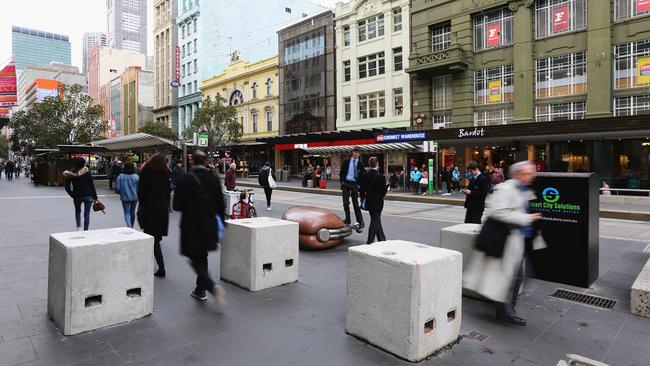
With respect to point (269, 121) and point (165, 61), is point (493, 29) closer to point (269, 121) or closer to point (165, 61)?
point (269, 121)

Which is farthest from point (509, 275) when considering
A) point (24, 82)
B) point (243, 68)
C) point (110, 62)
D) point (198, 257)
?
point (24, 82)

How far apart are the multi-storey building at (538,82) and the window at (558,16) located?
53 millimetres

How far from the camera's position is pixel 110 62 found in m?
109

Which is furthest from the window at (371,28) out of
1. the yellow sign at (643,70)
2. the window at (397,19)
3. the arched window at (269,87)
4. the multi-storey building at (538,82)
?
the yellow sign at (643,70)

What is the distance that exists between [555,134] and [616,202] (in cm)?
503

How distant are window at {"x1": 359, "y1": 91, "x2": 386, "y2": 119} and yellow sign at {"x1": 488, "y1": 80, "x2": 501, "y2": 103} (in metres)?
8.69

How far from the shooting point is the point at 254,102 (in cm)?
4591

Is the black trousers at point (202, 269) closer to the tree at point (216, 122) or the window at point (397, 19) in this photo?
the window at point (397, 19)

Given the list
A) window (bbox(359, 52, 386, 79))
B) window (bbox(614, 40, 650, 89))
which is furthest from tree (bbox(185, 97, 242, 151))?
window (bbox(614, 40, 650, 89))

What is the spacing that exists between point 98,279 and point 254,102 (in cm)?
4344

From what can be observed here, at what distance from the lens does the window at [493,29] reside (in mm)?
26281

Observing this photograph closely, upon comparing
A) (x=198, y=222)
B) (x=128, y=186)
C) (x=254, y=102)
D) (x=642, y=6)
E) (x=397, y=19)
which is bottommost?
(x=198, y=222)

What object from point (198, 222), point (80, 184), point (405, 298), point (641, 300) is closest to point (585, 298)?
point (641, 300)

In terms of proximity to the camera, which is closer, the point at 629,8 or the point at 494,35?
the point at 629,8
